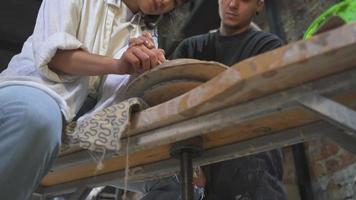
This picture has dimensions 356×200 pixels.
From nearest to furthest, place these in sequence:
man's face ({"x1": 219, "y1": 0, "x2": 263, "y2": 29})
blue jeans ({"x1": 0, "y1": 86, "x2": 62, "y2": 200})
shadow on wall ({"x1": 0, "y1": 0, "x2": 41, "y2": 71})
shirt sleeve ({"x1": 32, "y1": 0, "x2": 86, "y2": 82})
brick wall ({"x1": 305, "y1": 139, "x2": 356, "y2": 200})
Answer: blue jeans ({"x1": 0, "y1": 86, "x2": 62, "y2": 200}), shirt sleeve ({"x1": 32, "y1": 0, "x2": 86, "y2": 82}), man's face ({"x1": 219, "y1": 0, "x2": 263, "y2": 29}), shadow on wall ({"x1": 0, "y1": 0, "x2": 41, "y2": 71}), brick wall ({"x1": 305, "y1": 139, "x2": 356, "y2": 200})

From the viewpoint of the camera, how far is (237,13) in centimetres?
146

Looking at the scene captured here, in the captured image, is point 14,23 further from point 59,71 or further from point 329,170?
point 329,170

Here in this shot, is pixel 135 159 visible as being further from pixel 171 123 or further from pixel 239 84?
pixel 239 84

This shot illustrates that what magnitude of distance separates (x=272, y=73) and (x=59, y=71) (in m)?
0.45

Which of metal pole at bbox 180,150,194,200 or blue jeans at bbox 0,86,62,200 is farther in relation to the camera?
metal pole at bbox 180,150,194,200

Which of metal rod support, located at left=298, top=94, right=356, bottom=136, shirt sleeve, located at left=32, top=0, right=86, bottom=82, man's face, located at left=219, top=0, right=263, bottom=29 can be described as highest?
man's face, located at left=219, top=0, right=263, bottom=29

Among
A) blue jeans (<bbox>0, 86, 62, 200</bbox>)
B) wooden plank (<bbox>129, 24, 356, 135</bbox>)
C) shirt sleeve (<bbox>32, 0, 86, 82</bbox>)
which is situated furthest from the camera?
shirt sleeve (<bbox>32, 0, 86, 82</bbox>)

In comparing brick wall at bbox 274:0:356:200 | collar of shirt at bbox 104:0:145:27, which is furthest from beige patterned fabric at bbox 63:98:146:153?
brick wall at bbox 274:0:356:200

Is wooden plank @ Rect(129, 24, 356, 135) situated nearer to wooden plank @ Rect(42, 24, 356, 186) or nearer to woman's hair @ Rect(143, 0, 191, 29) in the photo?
wooden plank @ Rect(42, 24, 356, 186)

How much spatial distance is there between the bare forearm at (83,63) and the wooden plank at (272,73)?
5.8 inches

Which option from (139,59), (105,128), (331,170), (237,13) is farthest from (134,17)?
(331,170)

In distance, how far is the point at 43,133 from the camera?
776 millimetres

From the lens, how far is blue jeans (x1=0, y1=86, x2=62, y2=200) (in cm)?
75

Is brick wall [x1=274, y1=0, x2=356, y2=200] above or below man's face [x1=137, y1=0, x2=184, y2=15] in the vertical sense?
below
